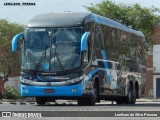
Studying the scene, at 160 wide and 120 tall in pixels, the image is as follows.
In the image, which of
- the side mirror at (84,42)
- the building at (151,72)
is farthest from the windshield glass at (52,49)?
the building at (151,72)

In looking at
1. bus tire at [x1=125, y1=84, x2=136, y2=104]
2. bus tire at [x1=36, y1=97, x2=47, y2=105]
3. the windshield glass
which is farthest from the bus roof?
bus tire at [x1=125, y1=84, x2=136, y2=104]

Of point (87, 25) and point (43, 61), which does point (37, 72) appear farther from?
point (87, 25)

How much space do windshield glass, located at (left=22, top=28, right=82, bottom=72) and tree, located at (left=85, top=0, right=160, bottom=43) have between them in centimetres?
3605

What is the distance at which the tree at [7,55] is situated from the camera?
197 feet

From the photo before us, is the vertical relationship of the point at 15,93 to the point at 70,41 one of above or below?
below

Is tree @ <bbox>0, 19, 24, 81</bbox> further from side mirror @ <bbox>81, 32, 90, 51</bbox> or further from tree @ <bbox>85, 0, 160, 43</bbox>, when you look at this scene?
side mirror @ <bbox>81, 32, 90, 51</bbox>

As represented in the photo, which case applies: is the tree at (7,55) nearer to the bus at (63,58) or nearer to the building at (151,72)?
the building at (151,72)

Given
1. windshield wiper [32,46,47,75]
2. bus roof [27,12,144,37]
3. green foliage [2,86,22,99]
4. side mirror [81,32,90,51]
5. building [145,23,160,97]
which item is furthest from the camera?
building [145,23,160,97]

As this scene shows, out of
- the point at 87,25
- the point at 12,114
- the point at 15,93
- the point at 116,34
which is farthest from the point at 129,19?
the point at 12,114

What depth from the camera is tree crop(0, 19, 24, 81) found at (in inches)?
2359

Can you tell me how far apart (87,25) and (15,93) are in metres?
24.9

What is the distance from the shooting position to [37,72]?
23.8 m

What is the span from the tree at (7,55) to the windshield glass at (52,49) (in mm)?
35230

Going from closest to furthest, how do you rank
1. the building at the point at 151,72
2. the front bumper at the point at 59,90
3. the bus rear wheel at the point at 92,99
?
Answer: 1. the front bumper at the point at 59,90
2. the bus rear wheel at the point at 92,99
3. the building at the point at 151,72
